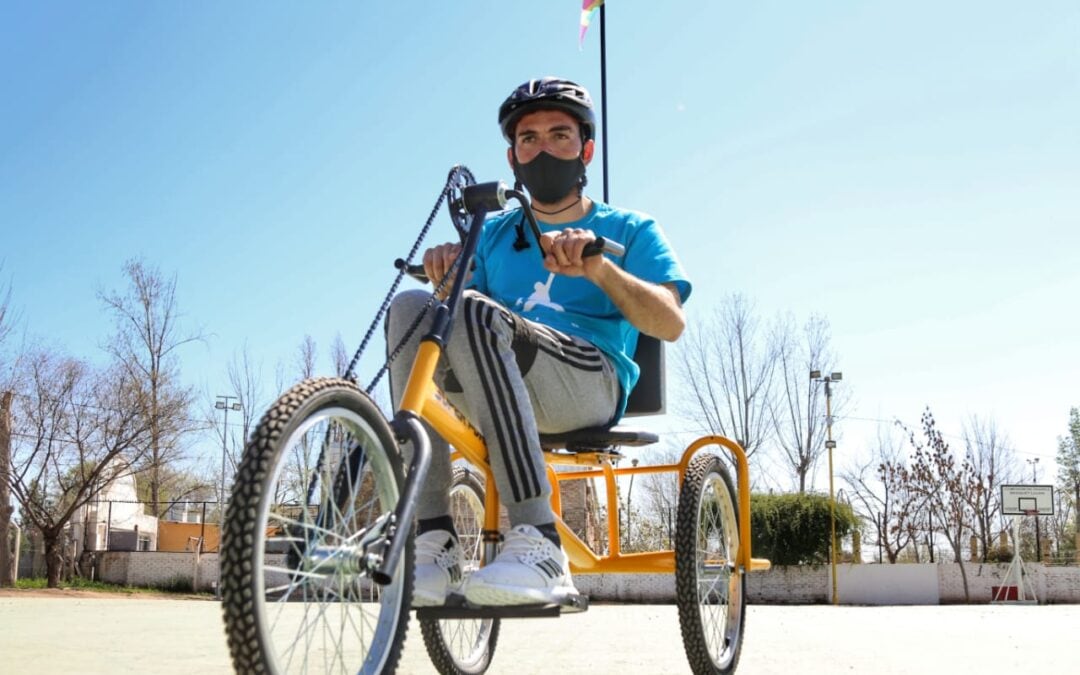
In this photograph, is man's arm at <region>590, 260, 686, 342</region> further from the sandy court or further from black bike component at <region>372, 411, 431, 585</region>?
the sandy court

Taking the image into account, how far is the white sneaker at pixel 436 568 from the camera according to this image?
2.11 m

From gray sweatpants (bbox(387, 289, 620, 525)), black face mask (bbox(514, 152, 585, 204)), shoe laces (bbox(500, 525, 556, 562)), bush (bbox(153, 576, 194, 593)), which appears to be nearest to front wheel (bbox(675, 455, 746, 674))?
gray sweatpants (bbox(387, 289, 620, 525))

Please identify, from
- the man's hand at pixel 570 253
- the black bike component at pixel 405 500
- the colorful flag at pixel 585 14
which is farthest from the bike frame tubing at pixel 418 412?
the colorful flag at pixel 585 14

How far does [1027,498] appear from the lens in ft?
90.9

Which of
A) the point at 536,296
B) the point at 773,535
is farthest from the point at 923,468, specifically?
the point at 536,296

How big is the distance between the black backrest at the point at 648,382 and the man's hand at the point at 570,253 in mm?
856

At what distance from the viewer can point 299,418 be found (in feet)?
4.94

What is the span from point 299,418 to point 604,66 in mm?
4244

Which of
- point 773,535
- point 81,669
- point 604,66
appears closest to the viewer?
point 81,669

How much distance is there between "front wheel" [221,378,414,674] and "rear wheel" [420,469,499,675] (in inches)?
30.5

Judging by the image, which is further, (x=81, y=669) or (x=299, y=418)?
(x=81, y=669)

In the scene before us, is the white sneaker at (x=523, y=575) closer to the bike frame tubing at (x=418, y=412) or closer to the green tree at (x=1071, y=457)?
the bike frame tubing at (x=418, y=412)

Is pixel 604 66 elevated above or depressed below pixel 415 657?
above

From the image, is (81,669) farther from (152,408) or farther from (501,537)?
(152,408)
